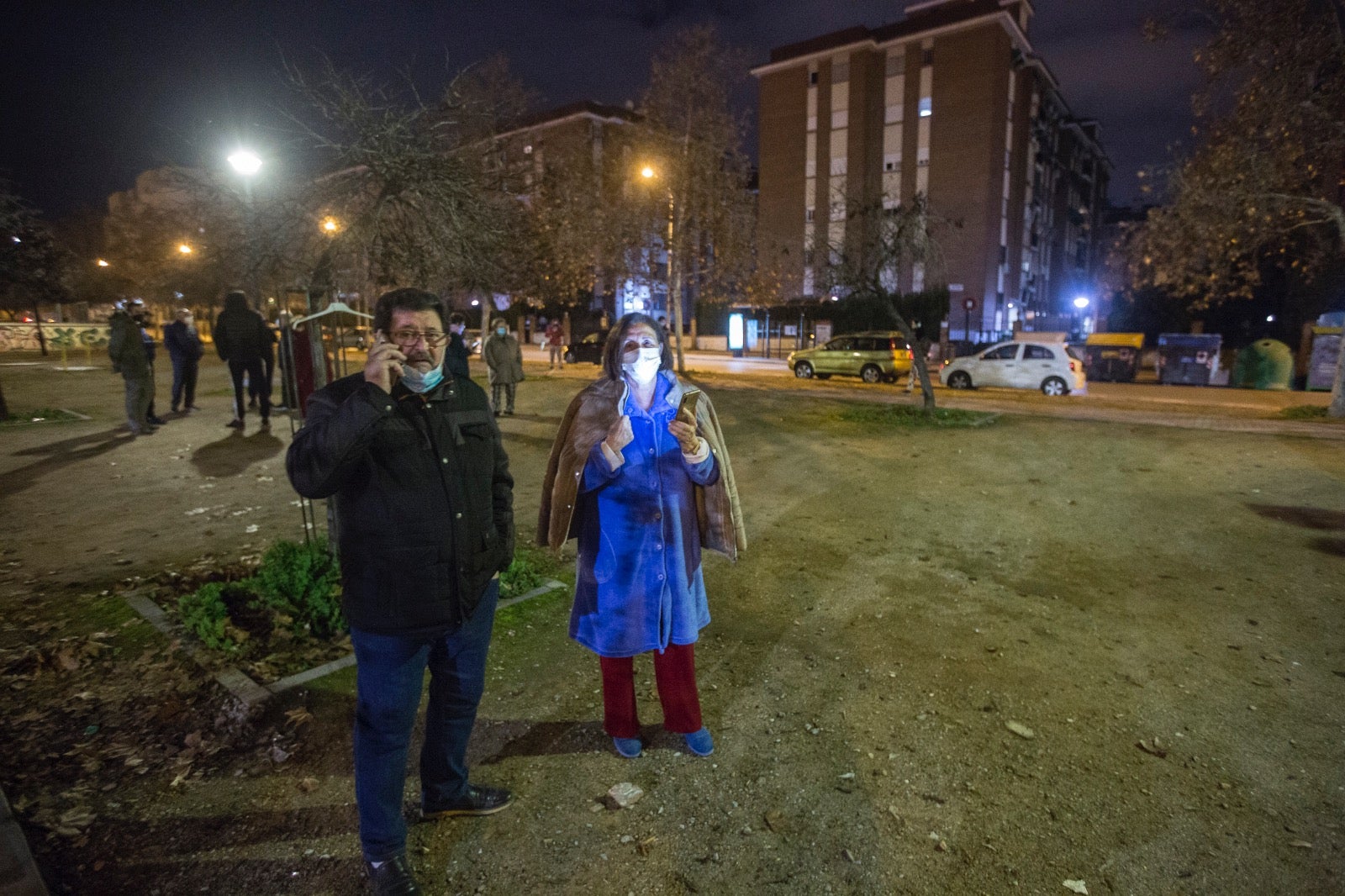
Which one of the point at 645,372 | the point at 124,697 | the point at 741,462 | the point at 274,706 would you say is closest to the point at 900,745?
the point at 645,372

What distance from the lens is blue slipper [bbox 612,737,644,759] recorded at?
335 cm

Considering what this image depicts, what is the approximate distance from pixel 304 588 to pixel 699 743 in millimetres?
2777

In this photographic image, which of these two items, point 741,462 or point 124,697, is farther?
point 741,462

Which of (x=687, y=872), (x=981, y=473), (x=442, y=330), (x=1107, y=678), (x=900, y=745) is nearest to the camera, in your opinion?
(x=442, y=330)

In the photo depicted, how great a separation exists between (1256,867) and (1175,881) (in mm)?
348

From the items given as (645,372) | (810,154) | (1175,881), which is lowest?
(1175,881)

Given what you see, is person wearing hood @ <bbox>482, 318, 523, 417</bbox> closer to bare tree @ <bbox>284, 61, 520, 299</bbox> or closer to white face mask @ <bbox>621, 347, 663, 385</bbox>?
bare tree @ <bbox>284, 61, 520, 299</bbox>

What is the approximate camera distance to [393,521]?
2.39 m

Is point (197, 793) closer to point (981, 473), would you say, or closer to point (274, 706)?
point (274, 706)

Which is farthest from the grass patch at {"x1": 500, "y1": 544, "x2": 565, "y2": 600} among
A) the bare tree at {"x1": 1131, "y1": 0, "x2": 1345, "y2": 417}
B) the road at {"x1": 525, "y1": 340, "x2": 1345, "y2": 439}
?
the bare tree at {"x1": 1131, "y1": 0, "x2": 1345, "y2": 417}

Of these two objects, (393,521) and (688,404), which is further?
(688,404)

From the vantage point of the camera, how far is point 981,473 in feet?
30.9

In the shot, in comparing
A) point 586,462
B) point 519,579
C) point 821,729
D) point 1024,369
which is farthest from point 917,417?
point 586,462

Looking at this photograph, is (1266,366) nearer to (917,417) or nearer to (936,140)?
(917,417)
